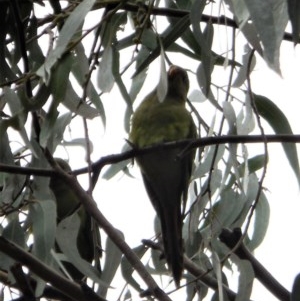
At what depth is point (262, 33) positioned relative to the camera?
1.12 metres

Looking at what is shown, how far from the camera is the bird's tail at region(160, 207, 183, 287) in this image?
1921 mm

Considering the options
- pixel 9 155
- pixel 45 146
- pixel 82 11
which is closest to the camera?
pixel 82 11

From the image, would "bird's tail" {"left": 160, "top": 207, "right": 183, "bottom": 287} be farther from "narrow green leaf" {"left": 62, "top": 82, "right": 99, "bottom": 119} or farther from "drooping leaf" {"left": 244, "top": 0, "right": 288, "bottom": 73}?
"drooping leaf" {"left": 244, "top": 0, "right": 288, "bottom": 73}

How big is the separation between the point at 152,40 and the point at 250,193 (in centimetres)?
42

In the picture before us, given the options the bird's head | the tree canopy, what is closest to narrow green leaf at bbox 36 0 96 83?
the tree canopy

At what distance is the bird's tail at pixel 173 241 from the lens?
192 cm

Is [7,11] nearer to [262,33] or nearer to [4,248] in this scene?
[4,248]

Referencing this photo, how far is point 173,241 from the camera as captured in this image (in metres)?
2.04

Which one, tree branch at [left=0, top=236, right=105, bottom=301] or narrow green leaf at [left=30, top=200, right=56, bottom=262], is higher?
narrow green leaf at [left=30, top=200, right=56, bottom=262]

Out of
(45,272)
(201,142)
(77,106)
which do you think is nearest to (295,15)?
(201,142)

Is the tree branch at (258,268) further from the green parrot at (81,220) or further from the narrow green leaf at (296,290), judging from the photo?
the green parrot at (81,220)

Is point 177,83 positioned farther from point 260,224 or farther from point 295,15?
point 295,15

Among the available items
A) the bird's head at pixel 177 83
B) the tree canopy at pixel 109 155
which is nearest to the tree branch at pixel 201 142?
the tree canopy at pixel 109 155

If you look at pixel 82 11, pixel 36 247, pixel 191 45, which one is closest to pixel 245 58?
pixel 191 45
